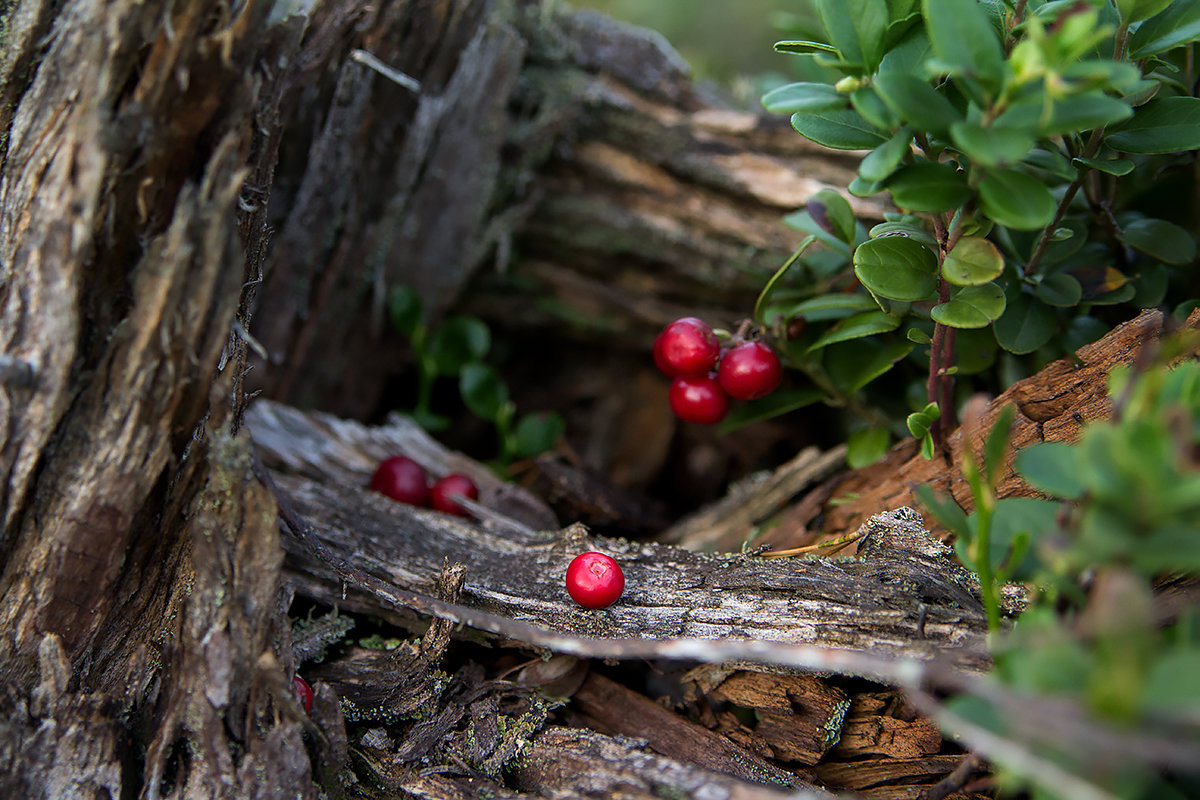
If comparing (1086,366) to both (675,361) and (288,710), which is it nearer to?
(675,361)

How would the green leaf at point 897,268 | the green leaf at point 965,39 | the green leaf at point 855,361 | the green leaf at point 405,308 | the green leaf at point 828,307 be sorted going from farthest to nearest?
the green leaf at point 405,308 < the green leaf at point 855,361 < the green leaf at point 828,307 < the green leaf at point 897,268 < the green leaf at point 965,39

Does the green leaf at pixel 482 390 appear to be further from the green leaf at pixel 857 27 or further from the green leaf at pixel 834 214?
the green leaf at pixel 857 27

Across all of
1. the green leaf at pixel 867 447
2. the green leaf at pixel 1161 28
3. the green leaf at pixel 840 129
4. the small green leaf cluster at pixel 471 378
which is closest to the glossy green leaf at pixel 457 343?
the small green leaf cluster at pixel 471 378

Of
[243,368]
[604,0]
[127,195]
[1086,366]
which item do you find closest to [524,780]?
[243,368]

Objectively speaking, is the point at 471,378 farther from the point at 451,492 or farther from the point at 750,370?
the point at 750,370

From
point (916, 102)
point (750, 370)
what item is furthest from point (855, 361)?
point (916, 102)

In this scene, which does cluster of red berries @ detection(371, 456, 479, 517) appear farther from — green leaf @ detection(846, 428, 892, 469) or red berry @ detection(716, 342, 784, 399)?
green leaf @ detection(846, 428, 892, 469)

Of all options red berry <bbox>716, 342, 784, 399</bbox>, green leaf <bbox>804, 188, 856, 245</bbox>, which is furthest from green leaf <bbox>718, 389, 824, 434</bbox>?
green leaf <bbox>804, 188, 856, 245</bbox>
